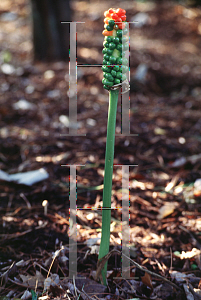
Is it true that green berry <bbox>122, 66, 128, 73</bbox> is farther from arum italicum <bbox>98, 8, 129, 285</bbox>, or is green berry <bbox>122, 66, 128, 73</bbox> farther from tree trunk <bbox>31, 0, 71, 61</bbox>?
tree trunk <bbox>31, 0, 71, 61</bbox>

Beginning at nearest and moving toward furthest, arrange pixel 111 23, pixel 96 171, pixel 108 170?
pixel 111 23, pixel 108 170, pixel 96 171

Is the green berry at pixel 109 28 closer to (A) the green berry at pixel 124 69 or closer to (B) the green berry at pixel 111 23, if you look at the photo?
(B) the green berry at pixel 111 23

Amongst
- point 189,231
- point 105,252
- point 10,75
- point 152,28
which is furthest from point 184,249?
point 152,28

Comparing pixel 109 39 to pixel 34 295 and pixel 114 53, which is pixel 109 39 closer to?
pixel 114 53

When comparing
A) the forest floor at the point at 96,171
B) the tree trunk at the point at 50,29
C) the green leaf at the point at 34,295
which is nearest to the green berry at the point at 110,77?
the forest floor at the point at 96,171

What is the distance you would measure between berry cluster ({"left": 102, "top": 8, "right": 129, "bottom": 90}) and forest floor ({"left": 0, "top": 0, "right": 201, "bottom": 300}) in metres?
0.24

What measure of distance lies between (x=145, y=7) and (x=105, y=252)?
6036mm

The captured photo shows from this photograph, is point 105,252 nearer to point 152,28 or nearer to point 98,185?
point 98,185

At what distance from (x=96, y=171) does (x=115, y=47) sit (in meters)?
1.31

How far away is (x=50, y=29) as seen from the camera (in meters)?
4.18

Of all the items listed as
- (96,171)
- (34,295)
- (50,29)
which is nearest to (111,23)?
(34,295)

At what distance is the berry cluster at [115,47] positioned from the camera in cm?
113

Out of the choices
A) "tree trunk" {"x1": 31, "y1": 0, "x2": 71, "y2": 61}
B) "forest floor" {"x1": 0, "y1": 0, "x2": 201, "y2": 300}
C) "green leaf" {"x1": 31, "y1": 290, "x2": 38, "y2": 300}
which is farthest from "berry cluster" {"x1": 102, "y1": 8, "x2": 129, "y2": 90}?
"tree trunk" {"x1": 31, "y1": 0, "x2": 71, "y2": 61}

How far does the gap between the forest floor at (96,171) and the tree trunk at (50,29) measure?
0.23 metres
